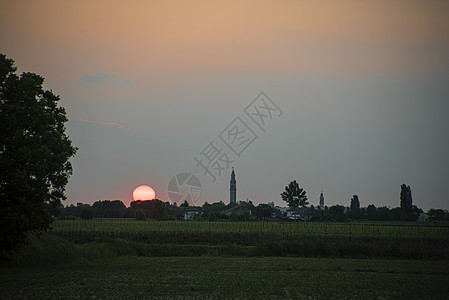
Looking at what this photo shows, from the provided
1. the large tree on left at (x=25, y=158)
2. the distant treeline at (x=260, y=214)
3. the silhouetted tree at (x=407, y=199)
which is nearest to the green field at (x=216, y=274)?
the large tree on left at (x=25, y=158)

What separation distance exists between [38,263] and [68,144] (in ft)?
30.5

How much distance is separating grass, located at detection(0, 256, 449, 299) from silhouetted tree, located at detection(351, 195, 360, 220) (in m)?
125

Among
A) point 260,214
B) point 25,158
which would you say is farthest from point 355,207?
point 25,158

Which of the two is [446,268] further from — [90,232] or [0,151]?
[90,232]

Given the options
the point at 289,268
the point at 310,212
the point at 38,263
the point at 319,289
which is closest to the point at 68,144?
the point at 38,263

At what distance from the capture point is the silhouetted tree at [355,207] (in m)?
154

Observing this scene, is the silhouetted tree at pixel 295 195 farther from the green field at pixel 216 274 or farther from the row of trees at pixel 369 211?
the green field at pixel 216 274

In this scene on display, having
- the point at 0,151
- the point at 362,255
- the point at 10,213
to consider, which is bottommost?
the point at 362,255

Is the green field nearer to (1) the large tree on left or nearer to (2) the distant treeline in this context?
(1) the large tree on left

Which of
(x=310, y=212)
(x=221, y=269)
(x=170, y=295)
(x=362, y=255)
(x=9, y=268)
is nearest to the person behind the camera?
(x=170, y=295)

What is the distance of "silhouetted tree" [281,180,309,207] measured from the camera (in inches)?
6147

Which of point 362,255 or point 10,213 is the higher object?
point 10,213

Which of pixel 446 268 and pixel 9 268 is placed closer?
pixel 9 268

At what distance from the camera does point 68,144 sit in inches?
1355
